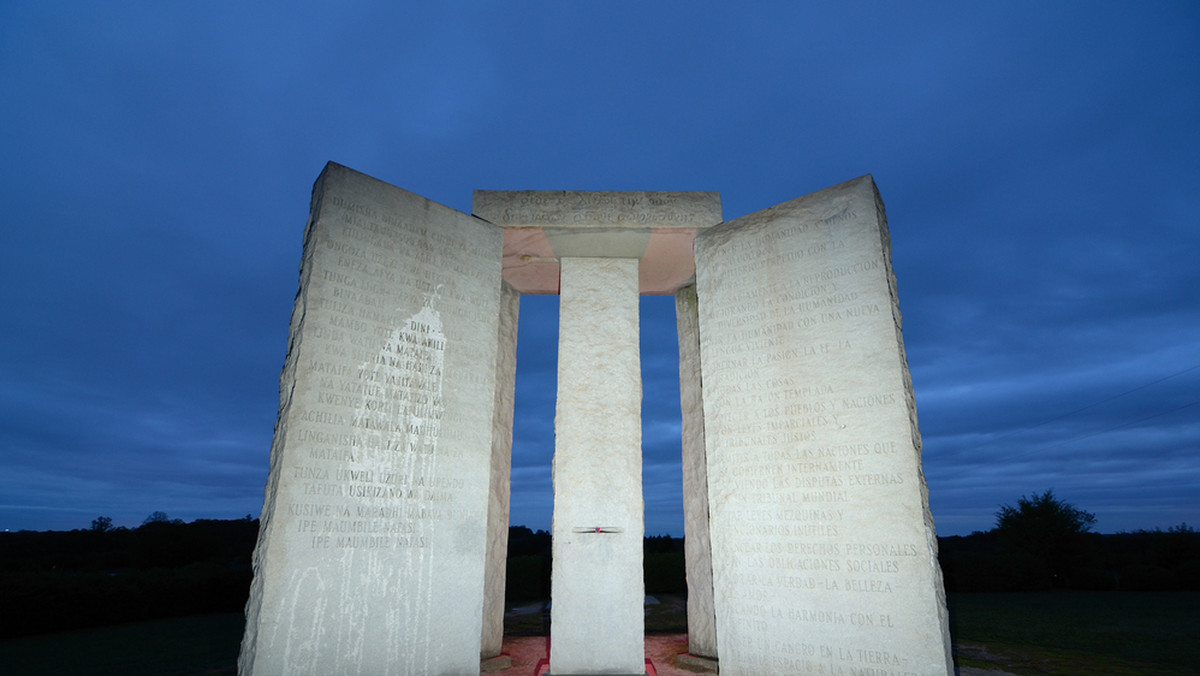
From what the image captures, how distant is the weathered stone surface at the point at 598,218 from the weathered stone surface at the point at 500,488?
1.21 m

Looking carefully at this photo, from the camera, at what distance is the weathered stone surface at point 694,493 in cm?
634

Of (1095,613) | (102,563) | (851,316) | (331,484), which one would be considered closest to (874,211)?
(851,316)

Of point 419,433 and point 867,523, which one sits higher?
point 419,433

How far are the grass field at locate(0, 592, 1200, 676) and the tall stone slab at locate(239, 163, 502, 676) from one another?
12.3 ft

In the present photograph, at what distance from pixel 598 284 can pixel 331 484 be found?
11.9ft

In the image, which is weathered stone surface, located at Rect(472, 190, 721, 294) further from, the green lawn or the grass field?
the green lawn

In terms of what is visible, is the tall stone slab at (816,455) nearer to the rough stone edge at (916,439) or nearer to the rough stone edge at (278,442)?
the rough stone edge at (916,439)

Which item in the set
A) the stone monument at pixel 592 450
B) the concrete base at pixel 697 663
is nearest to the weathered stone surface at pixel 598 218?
the stone monument at pixel 592 450

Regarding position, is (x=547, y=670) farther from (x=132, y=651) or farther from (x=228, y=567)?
(x=228, y=567)

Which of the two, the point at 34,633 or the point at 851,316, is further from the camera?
the point at 34,633

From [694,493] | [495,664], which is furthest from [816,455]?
[495,664]

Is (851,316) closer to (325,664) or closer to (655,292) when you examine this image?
(655,292)

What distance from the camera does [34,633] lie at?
30.8 feet

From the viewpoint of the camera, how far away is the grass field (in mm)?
6477
